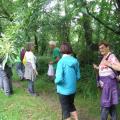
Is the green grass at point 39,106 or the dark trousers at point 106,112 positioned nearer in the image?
the dark trousers at point 106,112

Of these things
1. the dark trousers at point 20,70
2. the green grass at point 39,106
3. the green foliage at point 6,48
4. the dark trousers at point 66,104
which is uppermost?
the green foliage at point 6,48

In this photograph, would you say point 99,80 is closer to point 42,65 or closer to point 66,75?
point 66,75

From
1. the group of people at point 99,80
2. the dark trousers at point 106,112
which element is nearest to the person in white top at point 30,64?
the group of people at point 99,80

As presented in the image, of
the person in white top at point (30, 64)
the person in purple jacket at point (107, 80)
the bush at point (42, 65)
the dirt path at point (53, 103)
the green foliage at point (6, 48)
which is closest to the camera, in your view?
the green foliage at point (6, 48)

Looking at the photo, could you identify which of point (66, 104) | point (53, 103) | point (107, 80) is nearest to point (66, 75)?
point (66, 104)

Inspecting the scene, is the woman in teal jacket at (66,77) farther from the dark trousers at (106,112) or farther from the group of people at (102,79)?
the dark trousers at (106,112)

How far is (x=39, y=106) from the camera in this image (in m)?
9.59

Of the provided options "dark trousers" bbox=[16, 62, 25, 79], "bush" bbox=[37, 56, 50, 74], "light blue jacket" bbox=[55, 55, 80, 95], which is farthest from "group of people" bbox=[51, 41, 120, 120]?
"bush" bbox=[37, 56, 50, 74]

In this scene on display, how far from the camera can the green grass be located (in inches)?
344

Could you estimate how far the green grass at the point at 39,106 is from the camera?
8.73 m

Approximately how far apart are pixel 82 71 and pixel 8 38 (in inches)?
228

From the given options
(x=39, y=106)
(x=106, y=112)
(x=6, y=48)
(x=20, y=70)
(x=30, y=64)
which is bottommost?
(x=39, y=106)

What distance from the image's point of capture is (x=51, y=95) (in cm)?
1098

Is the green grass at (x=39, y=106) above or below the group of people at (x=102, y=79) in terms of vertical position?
→ below
